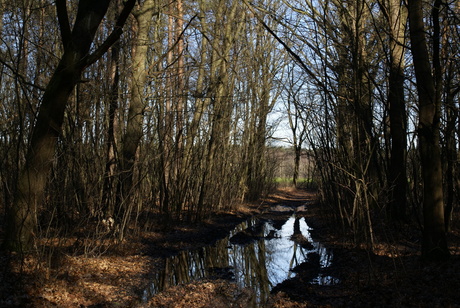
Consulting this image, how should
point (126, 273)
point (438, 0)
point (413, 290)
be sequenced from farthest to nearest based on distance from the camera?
1. point (126, 273)
2. point (438, 0)
3. point (413, 290)

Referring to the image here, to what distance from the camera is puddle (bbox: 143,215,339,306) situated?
5.78 metres

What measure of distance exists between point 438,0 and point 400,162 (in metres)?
3.56

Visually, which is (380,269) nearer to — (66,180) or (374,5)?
(66,180)

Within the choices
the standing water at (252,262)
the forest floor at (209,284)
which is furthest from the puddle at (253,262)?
the forest floor at (209,284)

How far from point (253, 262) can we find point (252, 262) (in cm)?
2

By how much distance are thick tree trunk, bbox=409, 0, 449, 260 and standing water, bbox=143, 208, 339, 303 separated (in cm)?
141

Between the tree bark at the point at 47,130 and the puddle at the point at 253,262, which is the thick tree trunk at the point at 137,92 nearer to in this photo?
the puddle at the point at 253,262

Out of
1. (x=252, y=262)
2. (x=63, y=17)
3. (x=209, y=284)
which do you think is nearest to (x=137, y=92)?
(x=63, y=17)

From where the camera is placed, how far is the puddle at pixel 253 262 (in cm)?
578

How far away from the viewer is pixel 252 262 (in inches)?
279

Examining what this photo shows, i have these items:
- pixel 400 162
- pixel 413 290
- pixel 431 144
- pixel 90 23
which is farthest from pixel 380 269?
pixel 90 23

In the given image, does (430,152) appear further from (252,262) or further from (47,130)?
(47,130)

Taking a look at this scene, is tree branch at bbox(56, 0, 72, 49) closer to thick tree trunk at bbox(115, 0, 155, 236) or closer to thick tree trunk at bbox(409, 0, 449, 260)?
thick tree trunk at bbox(115, 0, 155, 236)

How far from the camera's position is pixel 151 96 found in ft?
26.9
